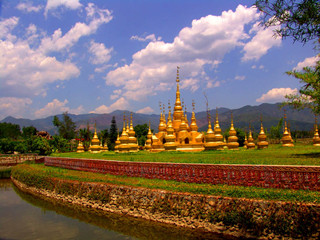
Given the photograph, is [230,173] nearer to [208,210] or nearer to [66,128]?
[208,210]

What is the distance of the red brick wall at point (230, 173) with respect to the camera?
12.2 meters

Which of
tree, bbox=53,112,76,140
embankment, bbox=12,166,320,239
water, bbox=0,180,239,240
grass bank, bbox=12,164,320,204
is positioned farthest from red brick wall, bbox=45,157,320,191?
tree, bbox=53,112,76,140

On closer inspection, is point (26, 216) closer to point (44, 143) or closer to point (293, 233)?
point (293, 233)

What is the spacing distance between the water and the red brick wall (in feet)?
10.4

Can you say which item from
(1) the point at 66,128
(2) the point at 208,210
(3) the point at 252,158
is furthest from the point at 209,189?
(1) the point at 66,128

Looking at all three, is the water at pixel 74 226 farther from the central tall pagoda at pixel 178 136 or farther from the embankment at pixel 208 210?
the central tall pagoda at pixel 178 136

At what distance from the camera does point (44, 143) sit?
144ft

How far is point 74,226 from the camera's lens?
1530 centimetres

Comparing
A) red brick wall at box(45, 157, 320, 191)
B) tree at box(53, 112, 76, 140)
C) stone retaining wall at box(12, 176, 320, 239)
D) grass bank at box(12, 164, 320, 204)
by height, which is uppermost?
tree at box(53, 112, 76, 140)

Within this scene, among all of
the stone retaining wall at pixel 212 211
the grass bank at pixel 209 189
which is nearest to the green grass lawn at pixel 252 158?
the grass bank at pixel 209 189

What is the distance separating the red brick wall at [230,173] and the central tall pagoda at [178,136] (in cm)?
1261

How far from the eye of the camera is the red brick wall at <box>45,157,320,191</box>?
39.9 feet

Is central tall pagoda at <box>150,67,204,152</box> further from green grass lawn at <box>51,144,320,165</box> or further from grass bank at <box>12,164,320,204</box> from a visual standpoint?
grass bank at <box>12,164,320,204</box>

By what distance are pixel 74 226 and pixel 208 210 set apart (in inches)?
296
